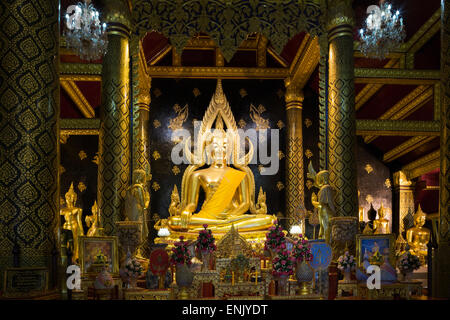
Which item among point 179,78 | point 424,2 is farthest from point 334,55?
point 179,78

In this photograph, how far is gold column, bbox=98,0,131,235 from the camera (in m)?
6.97

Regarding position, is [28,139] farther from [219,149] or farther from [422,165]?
[422,165]

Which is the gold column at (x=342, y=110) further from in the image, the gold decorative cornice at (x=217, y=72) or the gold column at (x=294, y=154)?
the gold decorative cornice at (x=217, y=72)

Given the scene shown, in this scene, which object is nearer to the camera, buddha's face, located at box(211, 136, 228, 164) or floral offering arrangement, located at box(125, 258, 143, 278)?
floral offering arrangement, located at box(125, 258, 143, 278)

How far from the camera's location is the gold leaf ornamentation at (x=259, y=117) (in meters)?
11.0

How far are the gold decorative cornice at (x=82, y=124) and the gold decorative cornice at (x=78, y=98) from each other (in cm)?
170

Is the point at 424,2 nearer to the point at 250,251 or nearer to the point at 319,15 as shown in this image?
the point at 319,15

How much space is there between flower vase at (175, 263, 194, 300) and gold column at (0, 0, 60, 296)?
1.79m

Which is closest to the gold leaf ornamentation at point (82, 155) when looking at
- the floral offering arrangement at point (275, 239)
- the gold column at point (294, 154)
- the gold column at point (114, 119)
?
the gold column at point (114, 119)

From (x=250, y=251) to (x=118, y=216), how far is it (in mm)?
1801

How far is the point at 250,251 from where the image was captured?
22.2 ft

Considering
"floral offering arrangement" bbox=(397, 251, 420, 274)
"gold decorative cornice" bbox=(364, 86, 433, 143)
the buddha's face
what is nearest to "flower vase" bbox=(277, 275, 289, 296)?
"floral offering arrangement" bbox=(397, 251, 420, 274)

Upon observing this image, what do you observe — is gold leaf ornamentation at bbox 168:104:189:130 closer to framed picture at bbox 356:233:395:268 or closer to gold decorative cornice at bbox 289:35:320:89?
gold decorative cornice at bbox 289:35:320:89
